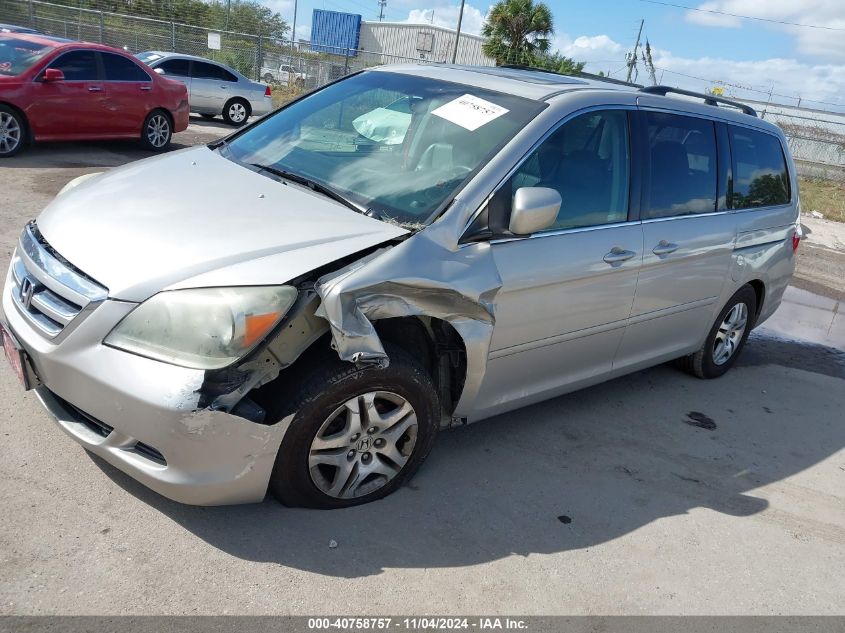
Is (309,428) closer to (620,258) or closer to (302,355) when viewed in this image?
(302,355)

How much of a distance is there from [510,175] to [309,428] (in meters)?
1.45

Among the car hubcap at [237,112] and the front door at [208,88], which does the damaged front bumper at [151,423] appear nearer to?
the front door at [208,88]

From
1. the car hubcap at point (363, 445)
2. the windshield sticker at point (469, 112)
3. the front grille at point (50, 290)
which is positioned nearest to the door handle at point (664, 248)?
the windshield sticker at point (469, 112)

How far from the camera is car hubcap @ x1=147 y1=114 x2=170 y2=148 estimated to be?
11008mm

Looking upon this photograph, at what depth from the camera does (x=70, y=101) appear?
31.5 feet

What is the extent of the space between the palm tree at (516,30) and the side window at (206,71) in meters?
23.5

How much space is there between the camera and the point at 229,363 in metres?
2.59

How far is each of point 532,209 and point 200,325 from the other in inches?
57.7

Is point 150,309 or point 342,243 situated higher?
point 342,243

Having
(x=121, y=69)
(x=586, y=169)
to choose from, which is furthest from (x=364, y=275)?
(x=121, y=69)

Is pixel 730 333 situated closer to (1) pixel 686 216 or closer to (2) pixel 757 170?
(2) pixel 757 170

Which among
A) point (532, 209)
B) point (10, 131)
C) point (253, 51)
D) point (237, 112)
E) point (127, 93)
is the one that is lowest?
point (237, 112)

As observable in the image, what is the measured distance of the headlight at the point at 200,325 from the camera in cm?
260

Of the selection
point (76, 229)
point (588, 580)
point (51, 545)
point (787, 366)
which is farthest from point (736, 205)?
point (51, 545)
